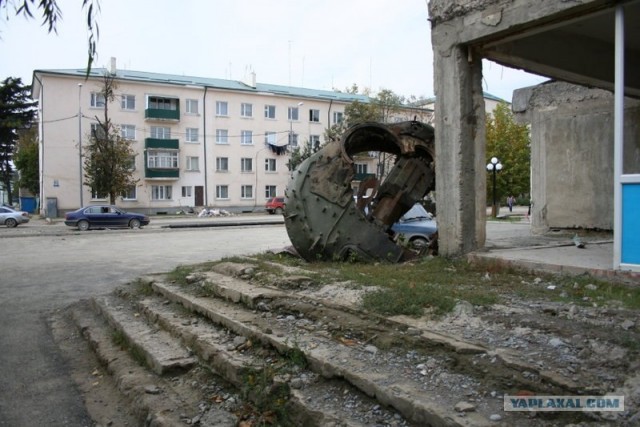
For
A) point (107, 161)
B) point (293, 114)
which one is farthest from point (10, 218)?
point (293, 114)

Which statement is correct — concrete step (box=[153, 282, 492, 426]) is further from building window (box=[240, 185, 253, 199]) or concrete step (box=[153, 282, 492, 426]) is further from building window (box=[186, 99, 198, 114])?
building window (box=[240, 185, 253, 199])

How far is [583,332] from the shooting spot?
371 centimetres

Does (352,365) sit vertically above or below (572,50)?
A: below

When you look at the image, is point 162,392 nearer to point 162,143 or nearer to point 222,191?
point 162,143

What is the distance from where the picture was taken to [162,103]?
46.8m

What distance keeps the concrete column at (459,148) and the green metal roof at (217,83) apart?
4112 centimetres

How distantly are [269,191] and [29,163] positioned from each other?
26.0 meters

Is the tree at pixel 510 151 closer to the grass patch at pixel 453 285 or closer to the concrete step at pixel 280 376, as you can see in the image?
the grass patch at pixel 453 285

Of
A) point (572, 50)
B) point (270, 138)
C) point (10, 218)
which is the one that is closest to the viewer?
point (572, 50)

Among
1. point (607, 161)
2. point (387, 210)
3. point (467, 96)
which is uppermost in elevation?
point (467, 96)

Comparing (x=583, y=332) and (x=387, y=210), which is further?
(x=387, y=210)

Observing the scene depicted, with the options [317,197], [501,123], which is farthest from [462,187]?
[501,123]

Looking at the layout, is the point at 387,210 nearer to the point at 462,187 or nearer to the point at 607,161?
the point at 462,187

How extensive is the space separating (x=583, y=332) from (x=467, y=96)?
15.6 feet
